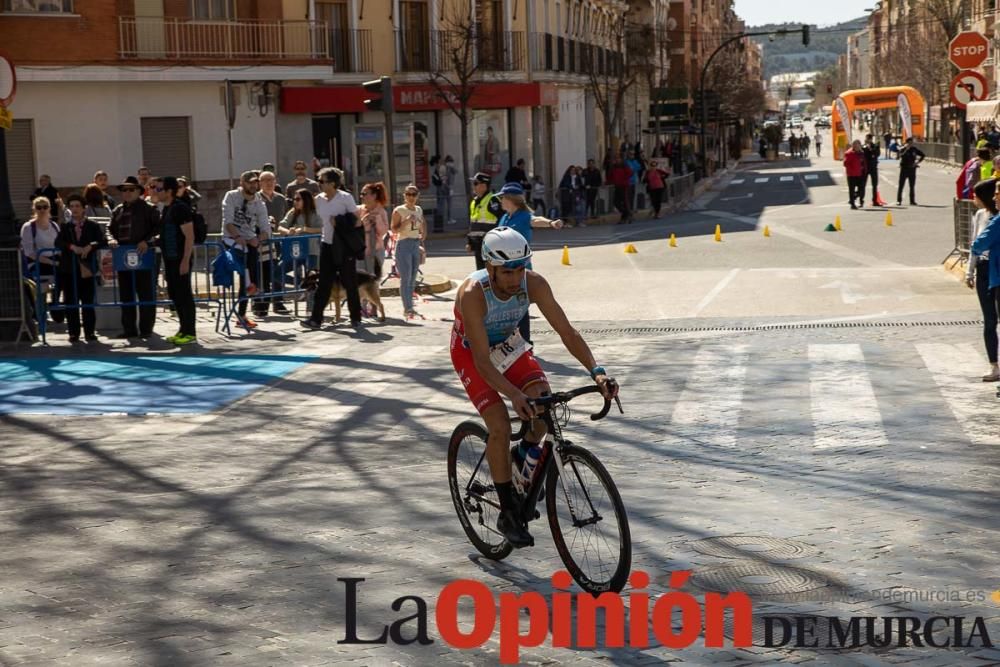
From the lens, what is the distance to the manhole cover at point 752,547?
285 inches

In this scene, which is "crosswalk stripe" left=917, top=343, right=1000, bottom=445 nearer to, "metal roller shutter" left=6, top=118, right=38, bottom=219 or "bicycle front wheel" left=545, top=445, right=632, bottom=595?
"bicycle front wheel" left=545, top=445, right=632, bottom=595

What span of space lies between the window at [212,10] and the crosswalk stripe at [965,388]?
2628 cm

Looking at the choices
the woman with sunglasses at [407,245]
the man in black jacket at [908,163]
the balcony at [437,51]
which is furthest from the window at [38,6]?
the man in black jacket at [908,163]

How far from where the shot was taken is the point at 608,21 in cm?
6825

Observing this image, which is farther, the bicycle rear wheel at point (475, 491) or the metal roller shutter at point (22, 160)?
the metal roller shutter at point (22, 160)

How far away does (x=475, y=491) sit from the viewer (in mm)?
7539

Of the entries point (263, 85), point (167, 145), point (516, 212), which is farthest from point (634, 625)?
point (263, 85)

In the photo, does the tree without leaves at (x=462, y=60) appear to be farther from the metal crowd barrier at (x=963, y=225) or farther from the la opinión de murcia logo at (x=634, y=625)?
the la opinión de murcia logo at (x=634, y=625)

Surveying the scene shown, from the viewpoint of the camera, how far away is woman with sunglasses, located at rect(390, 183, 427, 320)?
18.0 m

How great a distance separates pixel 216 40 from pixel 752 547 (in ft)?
103

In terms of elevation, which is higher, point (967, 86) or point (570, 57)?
point (570, 57)

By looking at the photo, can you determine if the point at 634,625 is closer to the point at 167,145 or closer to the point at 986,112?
the point at 986,112

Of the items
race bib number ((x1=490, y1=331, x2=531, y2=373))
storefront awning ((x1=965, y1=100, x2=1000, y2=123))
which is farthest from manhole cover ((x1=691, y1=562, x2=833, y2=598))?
storefront awning ((x1=965, y1=100, x2=1000, y2=123))

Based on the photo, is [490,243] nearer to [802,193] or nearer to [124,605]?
[124,605]
